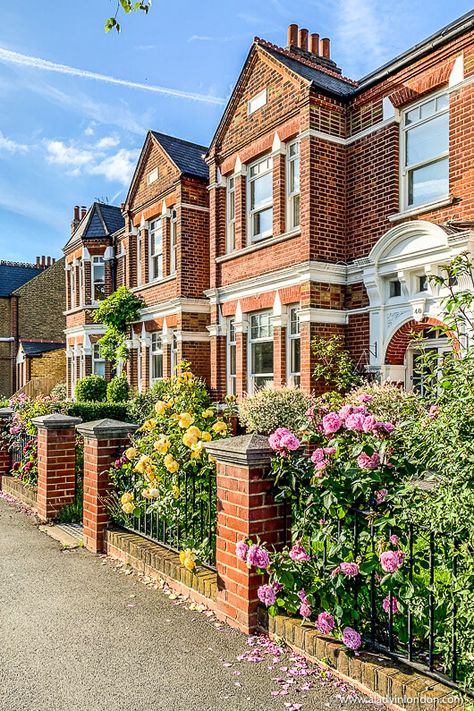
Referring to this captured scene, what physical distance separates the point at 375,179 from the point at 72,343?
16.0 m

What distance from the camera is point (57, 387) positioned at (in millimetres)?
25062

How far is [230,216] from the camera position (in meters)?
14.3

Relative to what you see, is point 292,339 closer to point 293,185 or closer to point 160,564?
point 293,185

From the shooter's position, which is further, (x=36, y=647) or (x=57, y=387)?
(x=57, y=387)

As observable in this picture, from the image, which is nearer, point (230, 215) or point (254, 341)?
point (254, 341)

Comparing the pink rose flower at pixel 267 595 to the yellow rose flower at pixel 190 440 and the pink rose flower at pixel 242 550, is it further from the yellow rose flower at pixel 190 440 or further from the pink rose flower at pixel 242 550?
the yellow rose flower at pixel 190 440

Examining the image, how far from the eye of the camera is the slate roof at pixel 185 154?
53.7 feet

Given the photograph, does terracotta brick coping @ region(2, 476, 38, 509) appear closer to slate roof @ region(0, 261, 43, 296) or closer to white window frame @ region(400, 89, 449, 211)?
white window frame @ region(400, 89, 449, 211)

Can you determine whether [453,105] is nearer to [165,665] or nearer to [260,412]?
[260,412]

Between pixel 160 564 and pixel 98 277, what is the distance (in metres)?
18.3

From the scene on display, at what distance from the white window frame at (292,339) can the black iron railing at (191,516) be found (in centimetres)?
677

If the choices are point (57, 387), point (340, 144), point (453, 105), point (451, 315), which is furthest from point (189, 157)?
point (451, 315)

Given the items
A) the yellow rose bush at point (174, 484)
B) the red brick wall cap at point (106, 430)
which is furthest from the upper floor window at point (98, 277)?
the yellow rose bush at point (174, 484)

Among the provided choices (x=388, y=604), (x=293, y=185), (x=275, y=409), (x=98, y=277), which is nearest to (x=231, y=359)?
(x=275, y=409)
